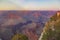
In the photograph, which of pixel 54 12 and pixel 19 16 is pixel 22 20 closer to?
pixel 19 16

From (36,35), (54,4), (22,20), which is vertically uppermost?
(54,4)

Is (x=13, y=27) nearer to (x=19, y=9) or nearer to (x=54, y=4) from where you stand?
(x=19, y=9)

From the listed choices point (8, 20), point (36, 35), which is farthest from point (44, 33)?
point (8, 20)

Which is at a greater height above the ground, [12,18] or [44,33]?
[12,18]
